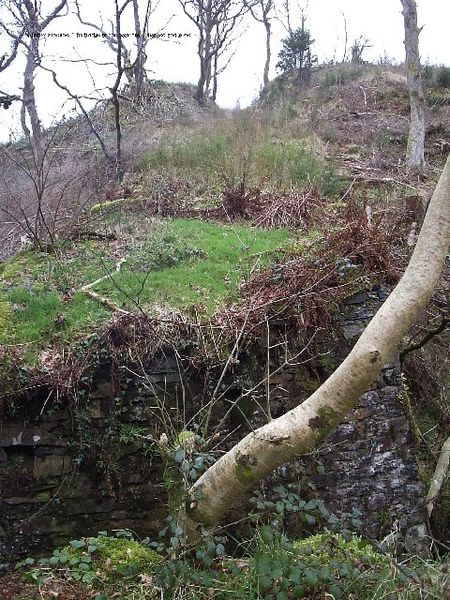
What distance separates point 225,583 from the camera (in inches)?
105

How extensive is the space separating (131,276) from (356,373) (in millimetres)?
3534

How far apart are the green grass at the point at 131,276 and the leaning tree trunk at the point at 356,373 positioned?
6.49 feet

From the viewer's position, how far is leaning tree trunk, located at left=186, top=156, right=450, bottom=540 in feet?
8.81

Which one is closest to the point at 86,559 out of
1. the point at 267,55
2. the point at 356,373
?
the point at 356,373

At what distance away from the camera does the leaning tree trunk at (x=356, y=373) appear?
2686 mm

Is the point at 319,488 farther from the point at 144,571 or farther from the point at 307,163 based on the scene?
the point at 307,163

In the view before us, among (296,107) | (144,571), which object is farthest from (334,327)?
(296,107)

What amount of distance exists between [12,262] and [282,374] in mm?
3672

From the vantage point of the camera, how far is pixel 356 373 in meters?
2.68

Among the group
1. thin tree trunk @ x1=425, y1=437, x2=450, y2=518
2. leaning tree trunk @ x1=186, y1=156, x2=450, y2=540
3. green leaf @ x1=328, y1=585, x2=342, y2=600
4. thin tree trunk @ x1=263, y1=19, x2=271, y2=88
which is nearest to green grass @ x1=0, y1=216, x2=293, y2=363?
leaning tree trunk @ x1=186, y1=156, x2=450, y2=540

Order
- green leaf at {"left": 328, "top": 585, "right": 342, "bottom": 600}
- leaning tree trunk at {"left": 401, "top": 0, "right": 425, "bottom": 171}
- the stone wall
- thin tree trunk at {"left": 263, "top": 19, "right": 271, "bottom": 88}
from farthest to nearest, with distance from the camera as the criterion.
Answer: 1. thin tree trunk at {"left": 263, "top": 19, "right": 271, "bottom": 88}
2. leaning tree trunk at {"left": 401, "top": 0, "right": 425, "bottom": 171}
3. the stone wall
4. green leaf at {"left": 328, "top": 585, "right": 342, "bottom": 600}

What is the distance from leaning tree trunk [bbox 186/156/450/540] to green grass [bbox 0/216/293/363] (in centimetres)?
198

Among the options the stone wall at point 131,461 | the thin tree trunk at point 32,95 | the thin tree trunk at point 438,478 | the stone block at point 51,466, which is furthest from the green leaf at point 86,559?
the thin tree trunk at point 32,95

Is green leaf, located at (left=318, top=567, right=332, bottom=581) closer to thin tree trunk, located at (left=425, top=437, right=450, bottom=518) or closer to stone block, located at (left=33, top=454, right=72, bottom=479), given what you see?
stone block, located at (left=33, top=454, right=72, bottom=479)
